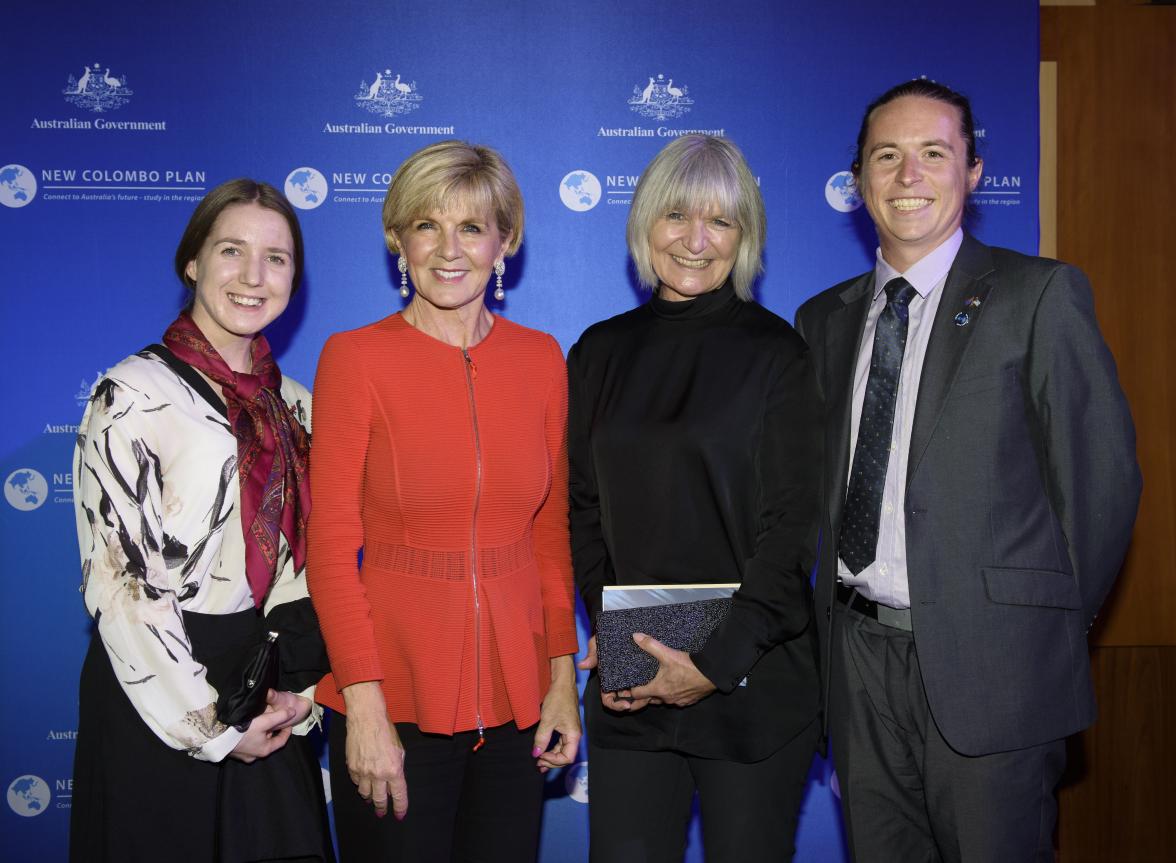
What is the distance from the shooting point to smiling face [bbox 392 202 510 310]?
1.99 m

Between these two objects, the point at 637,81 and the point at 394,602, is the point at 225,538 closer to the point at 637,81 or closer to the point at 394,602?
the point at 394,602

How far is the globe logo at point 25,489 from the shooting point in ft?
10.8

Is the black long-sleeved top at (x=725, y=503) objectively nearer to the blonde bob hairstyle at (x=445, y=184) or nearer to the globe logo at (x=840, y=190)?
the blonde bob hairstyle at (x=445, y=184)

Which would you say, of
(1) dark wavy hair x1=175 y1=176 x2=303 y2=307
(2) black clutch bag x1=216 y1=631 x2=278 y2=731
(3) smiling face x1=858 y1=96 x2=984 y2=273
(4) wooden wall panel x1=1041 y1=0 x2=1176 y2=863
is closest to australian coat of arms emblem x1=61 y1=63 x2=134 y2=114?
(1) dark wavy hair x1=175 y1=176 x2=303 y2=307

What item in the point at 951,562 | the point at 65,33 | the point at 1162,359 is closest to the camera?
the point at 951,562

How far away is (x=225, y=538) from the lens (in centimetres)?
195

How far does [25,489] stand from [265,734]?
1.96 m

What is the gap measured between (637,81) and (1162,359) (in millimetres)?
2202

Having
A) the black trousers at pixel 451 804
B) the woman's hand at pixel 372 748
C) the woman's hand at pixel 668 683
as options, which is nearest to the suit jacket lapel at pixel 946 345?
the woman's hand at pixel 668 683

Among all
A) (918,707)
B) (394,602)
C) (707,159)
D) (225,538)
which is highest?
(707,159)

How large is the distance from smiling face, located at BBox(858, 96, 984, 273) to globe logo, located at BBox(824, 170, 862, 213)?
1.15 metres

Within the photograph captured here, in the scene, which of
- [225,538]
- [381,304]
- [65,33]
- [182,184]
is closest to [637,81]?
[381,304]

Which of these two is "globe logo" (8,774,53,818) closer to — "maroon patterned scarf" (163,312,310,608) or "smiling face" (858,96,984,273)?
"maroon patterned scarf" (163,312,310,608)

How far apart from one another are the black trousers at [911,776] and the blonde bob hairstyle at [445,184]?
1.25 meters
